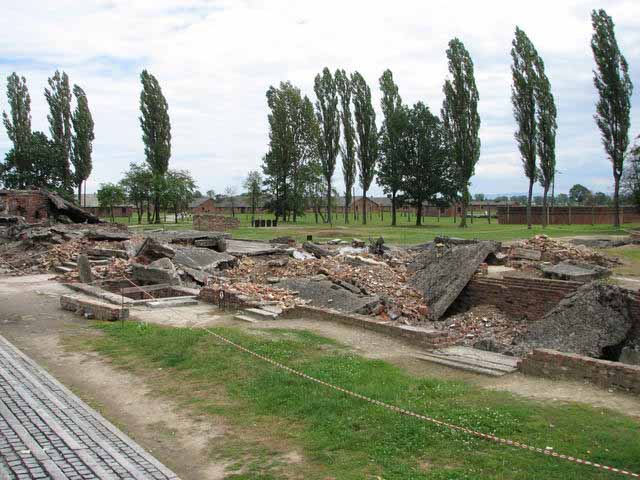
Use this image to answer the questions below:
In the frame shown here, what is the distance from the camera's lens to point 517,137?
45.0 metres

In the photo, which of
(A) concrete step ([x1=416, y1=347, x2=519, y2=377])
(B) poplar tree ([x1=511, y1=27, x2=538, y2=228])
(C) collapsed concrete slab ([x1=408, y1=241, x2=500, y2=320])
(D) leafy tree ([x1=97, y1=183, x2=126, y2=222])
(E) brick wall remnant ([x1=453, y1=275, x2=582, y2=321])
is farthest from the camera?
(D) leafy tree ([x1=97, y1=183, x2=126, y2=222])

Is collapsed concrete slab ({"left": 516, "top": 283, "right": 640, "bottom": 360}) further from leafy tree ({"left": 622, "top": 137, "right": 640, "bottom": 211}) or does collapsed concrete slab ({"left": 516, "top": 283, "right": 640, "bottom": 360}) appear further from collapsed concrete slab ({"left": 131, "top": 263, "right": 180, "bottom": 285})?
leafy tree ({"left": 622, "top": 137, "right": 640, "bottom": 211})

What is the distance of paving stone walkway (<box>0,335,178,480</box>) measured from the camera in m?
4.67

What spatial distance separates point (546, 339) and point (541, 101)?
126 feet

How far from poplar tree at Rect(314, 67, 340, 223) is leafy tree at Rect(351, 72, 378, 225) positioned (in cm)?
221

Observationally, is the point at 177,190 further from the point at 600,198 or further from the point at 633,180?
the point at 600,198

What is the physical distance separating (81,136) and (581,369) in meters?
59.6

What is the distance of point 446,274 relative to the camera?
15.2 meters

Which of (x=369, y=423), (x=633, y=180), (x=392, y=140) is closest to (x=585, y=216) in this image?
(x=633, y=180)

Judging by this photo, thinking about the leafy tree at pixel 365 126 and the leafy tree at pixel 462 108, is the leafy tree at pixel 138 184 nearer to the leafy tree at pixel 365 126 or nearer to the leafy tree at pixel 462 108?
the leafy tree at pixel 365 126

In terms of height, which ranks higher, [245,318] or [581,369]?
[581,369]

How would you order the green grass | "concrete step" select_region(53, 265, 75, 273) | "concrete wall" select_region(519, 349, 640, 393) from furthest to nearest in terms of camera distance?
1. "concrete step" select_region(53, 265, 75, 273)
2. "concrete wall" select_region(519, 349, 640, 393)
3. the green grass

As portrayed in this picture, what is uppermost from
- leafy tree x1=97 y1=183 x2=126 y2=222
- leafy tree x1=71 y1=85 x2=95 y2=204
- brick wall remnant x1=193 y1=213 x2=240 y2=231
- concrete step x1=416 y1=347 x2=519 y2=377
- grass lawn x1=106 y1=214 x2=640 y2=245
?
leafy tree x1=71 y1=85 x2=95 y2=204

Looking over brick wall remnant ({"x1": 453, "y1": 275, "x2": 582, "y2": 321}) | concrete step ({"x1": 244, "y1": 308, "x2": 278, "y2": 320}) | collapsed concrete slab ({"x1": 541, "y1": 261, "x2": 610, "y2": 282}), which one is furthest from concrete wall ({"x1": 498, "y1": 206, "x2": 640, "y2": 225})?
concrete step ({"x1": 244, "y1": 308, "x2": 278, "y2": 320})
